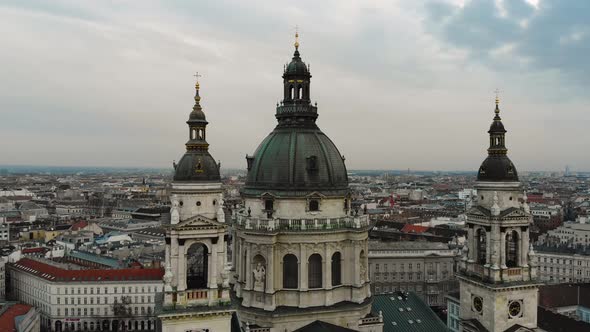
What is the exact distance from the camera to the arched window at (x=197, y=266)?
45.5 metres

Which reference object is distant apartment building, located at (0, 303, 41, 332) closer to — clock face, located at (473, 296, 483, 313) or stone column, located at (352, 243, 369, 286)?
stone column, located at (352, 243, 369, 286)

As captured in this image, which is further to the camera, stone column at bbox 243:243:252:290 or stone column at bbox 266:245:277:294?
stone column at bbox 243:243:252:290

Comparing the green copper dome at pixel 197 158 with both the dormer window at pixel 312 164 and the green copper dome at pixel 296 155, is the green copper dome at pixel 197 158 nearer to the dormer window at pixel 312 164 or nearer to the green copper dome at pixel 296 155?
the green copper dome at pixel 296 155

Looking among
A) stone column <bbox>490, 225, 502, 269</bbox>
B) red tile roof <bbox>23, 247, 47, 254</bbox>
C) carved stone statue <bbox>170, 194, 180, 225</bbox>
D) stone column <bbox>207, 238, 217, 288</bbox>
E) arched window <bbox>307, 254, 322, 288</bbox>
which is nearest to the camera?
carved stone statue <bbox>170, 194, 180, 225</bbox>

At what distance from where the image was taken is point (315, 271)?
52.9 metres

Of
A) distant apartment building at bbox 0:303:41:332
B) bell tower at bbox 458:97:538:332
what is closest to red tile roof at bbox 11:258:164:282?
distant apartment building at bbox 0:303:41:332

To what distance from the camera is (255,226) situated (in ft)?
171

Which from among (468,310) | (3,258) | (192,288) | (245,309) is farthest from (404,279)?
(3,258)

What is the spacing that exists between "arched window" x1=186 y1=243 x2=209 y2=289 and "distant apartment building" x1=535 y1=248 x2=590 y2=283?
335 feet

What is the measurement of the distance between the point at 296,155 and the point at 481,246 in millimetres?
20270

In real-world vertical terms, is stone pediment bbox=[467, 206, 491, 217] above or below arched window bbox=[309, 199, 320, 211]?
below

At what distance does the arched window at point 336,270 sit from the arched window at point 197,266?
12911 millimetres

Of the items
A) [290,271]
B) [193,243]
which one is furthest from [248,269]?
[193,243]

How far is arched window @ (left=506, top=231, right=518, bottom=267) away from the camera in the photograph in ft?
173
